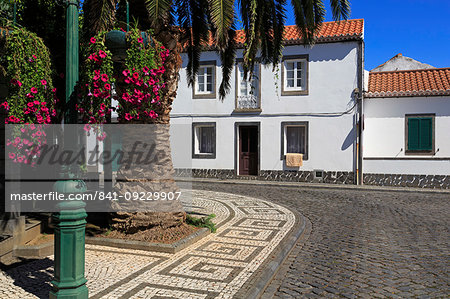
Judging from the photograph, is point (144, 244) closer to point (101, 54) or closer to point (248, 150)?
point (101, 54)

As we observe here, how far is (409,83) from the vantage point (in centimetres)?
1727

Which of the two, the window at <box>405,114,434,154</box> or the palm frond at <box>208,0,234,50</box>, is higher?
the palm frond at <box>208,0,234,50</box>

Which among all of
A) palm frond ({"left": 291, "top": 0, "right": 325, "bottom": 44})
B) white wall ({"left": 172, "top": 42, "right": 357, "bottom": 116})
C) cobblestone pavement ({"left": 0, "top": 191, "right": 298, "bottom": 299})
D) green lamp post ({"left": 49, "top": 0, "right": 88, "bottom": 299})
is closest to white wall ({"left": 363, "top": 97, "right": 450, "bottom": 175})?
white wall ({"left": 172, "top": 42, "right": 357, "bottom": 116})

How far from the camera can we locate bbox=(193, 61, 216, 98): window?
18.9 metres

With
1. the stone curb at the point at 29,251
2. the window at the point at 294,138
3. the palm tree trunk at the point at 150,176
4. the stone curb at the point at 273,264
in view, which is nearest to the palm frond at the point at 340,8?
the palm tree trunk at the point at 150,176

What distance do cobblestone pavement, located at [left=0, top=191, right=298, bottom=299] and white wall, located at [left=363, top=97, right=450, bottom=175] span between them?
10.6m

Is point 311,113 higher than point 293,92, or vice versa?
point 293,92

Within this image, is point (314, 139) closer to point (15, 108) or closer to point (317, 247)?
point (317, 247)

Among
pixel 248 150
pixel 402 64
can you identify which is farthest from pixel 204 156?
pixel 402 64

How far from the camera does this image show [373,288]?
459 cm

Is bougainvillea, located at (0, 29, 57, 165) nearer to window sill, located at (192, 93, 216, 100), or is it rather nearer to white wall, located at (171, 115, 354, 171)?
white wall, located at (171, 115, 354, 171)

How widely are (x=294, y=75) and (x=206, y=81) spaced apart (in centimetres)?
433

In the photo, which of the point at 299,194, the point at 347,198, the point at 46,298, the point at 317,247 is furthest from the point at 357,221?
the point at 46,298

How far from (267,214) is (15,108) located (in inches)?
248
